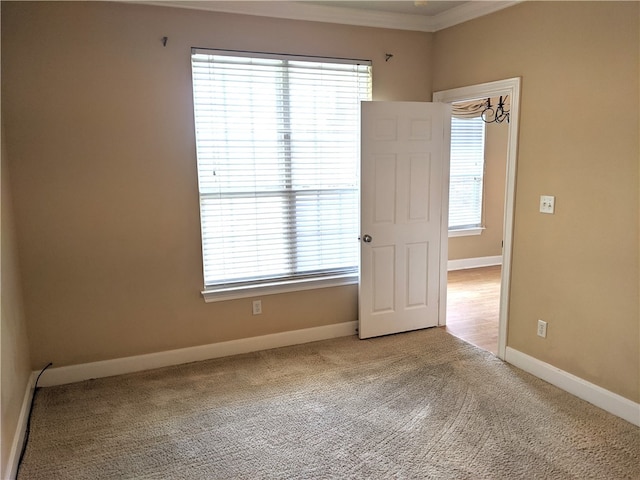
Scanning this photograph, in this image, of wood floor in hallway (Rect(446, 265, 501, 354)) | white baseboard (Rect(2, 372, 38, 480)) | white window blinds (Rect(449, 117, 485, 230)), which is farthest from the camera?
white window blinds (Rect(449, 117, 485, 230))

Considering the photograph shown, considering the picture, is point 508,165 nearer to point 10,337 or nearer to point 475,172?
point 475,172

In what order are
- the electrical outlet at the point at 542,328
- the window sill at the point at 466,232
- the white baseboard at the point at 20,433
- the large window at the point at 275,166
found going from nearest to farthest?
the white baseboard at the point at 20,433 < the electrical outlet at the point at 542,328 < the large window at the point at 275,166 < the window sill at the point at 466,232

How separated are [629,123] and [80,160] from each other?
10.9 ft

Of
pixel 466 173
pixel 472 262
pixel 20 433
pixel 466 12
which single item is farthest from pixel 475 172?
pixel 20 433

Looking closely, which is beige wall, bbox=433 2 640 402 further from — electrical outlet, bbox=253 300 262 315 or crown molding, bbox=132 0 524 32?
electrical outlet, bbox=253 300 262 315

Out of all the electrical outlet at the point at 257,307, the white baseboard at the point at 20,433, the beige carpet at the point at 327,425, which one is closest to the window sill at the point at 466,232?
the beige carpet at the point at 327,425

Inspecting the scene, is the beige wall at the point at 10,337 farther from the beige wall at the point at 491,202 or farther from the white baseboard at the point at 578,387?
the beige wall at the point at 491,202

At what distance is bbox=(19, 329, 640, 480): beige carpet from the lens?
2.27 metres

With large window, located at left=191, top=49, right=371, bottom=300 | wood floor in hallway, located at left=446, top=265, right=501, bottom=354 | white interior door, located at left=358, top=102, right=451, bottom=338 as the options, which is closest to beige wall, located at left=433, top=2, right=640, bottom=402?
wood floor in hallway, located at left=446, top=265, right=501, bottom=354

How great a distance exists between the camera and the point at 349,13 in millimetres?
3500

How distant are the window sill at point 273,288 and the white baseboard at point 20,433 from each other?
1.24 m

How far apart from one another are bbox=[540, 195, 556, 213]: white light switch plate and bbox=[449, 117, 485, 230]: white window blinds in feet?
9.85

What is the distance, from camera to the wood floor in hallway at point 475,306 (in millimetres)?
3958

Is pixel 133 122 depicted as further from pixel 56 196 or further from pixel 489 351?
pixel 489 351
